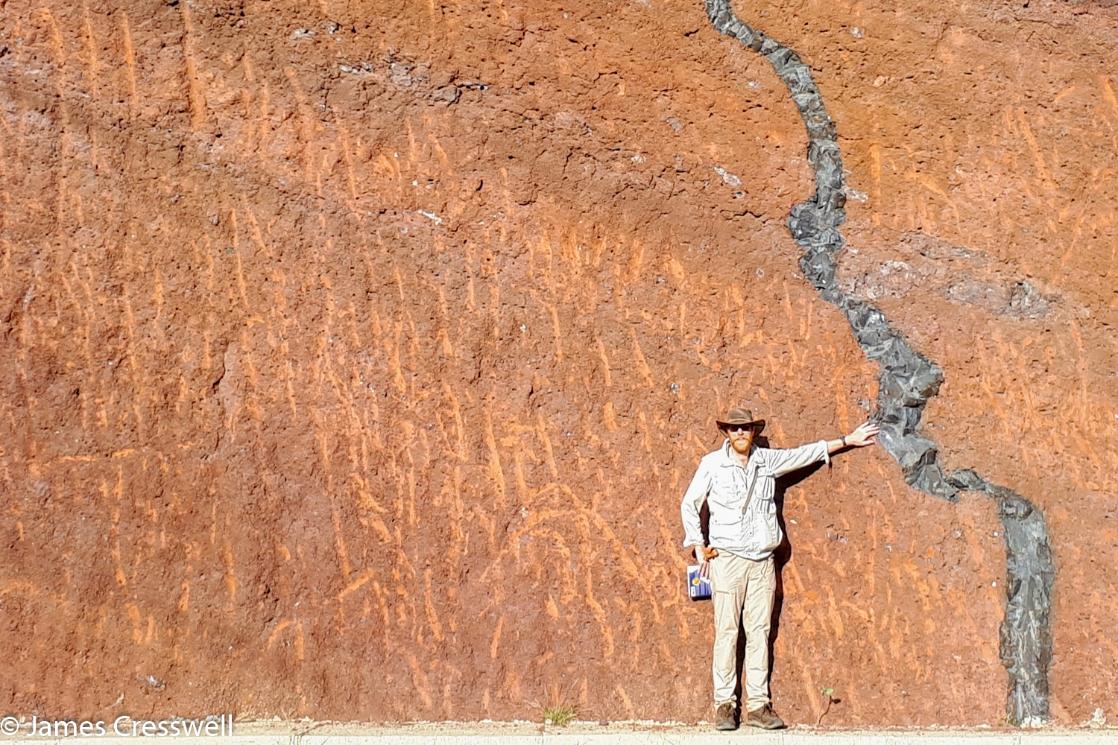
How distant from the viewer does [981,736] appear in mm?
4898

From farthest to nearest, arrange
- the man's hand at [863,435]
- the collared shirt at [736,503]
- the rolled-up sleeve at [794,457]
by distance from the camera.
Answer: the man's hand at [863,435] → the rolled-up sleeve at [794,457] → the collared shirt at [736,503]

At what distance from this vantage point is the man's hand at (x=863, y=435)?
16.9 feet

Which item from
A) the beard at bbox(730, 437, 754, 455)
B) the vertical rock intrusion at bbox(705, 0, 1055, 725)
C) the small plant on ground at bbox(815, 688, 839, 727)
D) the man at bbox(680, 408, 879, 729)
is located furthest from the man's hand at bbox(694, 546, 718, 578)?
the vertical rock intrusion at bbox(705, 0, 1055, 725)

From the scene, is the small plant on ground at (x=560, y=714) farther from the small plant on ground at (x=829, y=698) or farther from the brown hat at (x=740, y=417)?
the brown hat at (x=740, y=417)

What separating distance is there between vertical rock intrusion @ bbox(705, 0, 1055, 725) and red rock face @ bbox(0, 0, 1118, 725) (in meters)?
0.07

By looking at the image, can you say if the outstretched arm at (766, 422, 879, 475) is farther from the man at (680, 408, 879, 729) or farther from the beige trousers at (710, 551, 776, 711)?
the beige trousers at (710, 551, 776, 711)

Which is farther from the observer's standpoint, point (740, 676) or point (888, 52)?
point (888, 52)

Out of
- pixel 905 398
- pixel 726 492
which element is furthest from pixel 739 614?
pixel 905 398

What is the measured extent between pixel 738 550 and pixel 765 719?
0.75 meters

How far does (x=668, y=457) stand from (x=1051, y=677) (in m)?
1.94

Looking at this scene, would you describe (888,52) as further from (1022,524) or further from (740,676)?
(740,676)

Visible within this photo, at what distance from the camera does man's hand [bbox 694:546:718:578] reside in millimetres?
4961

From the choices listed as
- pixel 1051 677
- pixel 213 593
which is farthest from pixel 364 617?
pixel 1051 677

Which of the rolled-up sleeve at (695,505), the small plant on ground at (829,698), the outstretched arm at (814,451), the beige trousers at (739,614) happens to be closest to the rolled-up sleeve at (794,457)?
the outstretched arm at (814,451)
